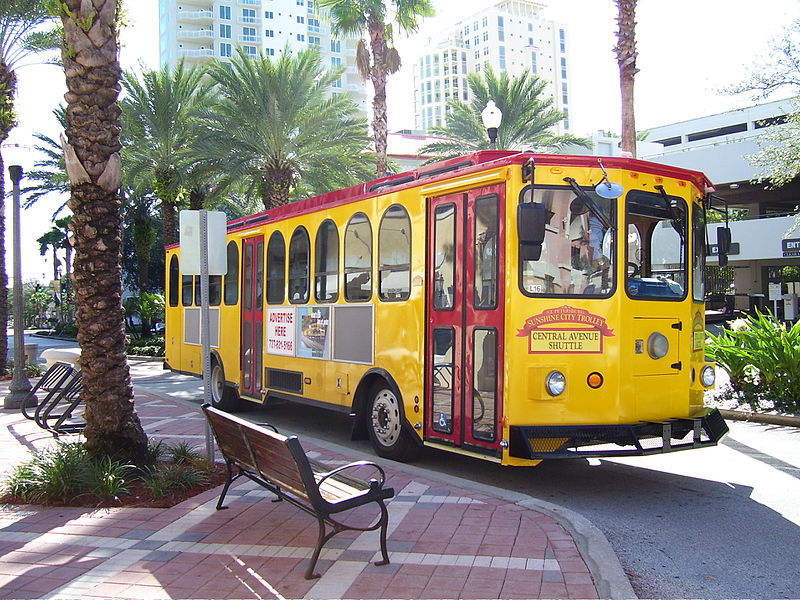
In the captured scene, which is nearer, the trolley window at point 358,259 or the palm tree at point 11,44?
the trolley window at point 358,259

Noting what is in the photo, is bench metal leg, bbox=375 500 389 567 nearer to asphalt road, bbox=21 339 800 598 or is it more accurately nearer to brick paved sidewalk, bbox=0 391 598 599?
brick paved sidewalk, bbox=0 391 598 599

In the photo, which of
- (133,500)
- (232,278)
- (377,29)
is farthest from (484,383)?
(377,29)

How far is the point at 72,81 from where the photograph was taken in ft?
22.8

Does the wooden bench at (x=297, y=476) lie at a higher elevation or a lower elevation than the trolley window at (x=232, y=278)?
lower

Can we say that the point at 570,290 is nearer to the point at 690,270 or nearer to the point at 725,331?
the point at 690,270

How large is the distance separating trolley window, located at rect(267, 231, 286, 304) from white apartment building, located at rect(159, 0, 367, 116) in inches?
3061

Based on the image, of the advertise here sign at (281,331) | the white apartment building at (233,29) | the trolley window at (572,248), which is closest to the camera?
the trolley window at (572,248)

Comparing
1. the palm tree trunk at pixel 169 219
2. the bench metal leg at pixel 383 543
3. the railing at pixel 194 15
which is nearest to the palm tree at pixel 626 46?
the bench metal leg at pixel 383 543

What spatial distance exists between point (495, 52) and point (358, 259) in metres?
146

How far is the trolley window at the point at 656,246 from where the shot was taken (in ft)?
22.2

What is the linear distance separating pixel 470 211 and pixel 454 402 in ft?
6.21

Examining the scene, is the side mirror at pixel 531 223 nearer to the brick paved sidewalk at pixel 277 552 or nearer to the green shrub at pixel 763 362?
the brick paved sidewalk at pixel 277 552

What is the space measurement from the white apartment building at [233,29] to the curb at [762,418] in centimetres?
7951

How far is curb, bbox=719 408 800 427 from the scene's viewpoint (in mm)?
9766
